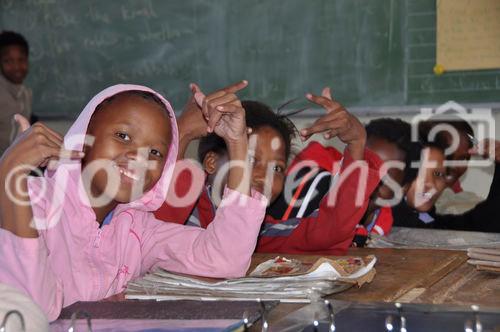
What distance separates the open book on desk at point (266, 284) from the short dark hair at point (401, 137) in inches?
57.5

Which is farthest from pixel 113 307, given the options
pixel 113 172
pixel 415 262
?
pixel 415 262

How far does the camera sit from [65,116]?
5.27 metres

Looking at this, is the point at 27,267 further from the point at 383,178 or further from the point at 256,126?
the point at 383,178

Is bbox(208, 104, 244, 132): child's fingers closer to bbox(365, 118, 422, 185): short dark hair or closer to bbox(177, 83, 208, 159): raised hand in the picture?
bbox(177, 83, 208, 159): raised hand

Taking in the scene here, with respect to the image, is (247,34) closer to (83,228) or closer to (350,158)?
(350,158)

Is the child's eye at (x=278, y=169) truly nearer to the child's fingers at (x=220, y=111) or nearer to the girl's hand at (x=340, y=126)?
the girl's hand at (x=340, y=126)

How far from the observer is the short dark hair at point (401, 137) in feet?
9.98

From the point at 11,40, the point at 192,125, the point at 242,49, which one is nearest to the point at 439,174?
the point at 192,125

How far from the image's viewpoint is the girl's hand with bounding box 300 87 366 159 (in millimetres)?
2121

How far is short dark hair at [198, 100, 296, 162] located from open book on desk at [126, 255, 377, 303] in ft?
2.50

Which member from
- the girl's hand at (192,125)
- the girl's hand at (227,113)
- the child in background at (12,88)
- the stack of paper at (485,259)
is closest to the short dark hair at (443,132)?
the girl's hand at (192,125)

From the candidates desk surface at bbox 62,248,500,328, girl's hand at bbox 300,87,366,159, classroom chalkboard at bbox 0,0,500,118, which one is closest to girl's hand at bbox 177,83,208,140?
girl's hand at bbox 300,87,366,159

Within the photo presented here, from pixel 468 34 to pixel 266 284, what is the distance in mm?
3114

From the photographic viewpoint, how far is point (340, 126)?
2.15 meters
